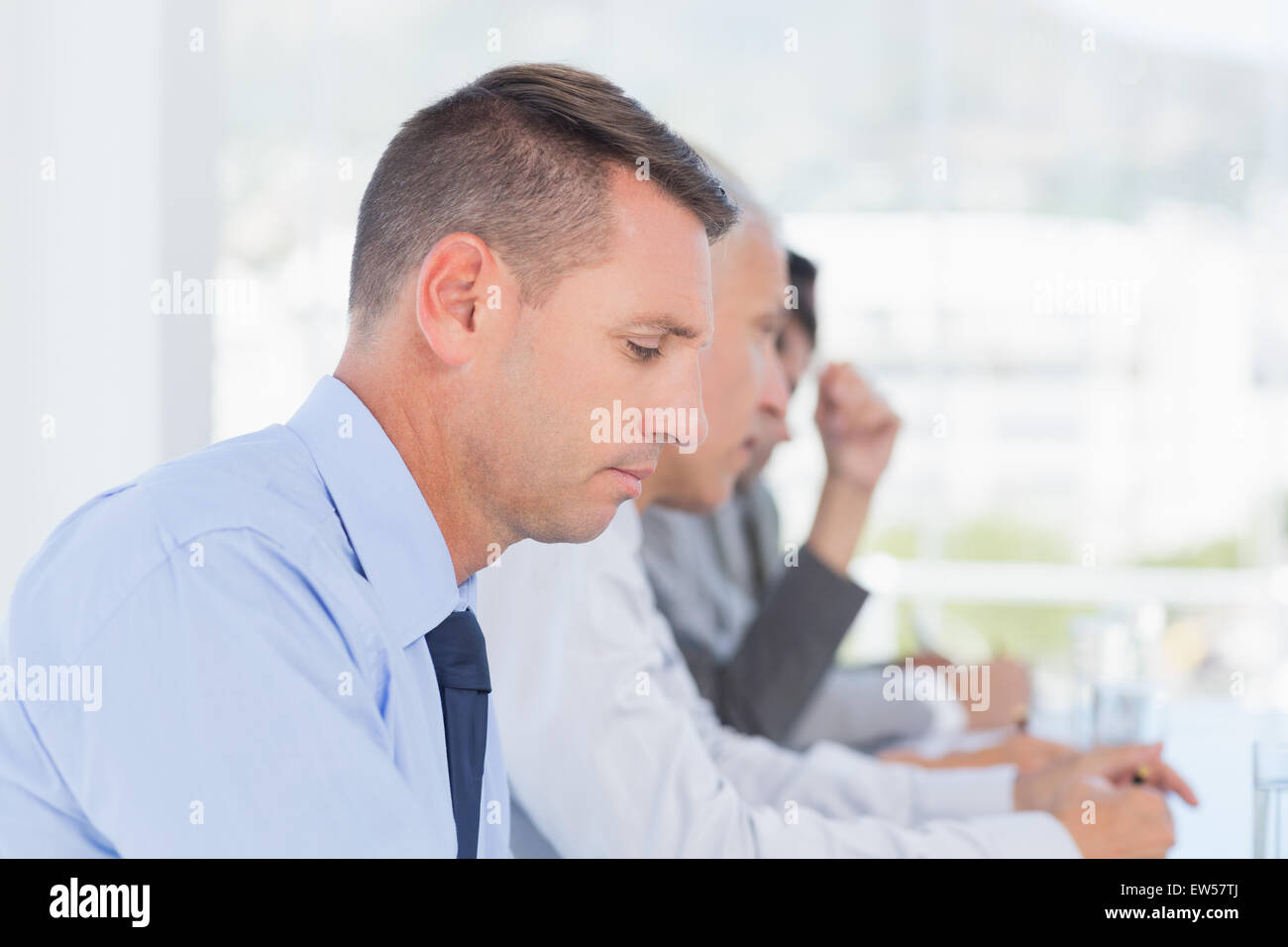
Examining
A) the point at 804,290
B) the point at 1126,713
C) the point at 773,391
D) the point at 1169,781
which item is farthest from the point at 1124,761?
the point at 804,290

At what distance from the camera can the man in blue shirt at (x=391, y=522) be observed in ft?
2.00

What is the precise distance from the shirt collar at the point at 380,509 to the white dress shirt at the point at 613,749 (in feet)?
0.94

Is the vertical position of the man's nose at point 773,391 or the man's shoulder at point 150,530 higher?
the man's nose at point 773,391

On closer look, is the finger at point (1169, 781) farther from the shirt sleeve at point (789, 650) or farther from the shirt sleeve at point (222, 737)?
the shirt sleeve at point (222, 737)

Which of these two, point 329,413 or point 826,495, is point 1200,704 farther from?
point 329,413

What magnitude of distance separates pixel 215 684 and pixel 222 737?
0.03 m

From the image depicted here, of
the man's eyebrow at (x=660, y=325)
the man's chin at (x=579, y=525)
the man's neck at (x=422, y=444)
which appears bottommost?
the man's chin at (x=579, y=525)

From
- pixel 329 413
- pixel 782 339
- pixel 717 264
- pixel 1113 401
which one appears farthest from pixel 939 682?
pixel 1113 401

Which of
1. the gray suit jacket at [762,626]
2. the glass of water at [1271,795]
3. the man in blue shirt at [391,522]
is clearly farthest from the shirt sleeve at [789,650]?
the man in blue shirt at [391,522]

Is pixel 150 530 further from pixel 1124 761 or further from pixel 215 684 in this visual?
pixel 1124 761

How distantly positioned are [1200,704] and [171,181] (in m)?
1.83

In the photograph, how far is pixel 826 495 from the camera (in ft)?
5.51

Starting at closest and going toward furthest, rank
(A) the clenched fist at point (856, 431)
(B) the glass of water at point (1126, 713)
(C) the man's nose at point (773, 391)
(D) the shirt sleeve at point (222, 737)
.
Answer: (D) the shirt sleeve at point (222, 737)
(B) the glass of water at point (1126, 713)
(C) the man's nose at point (773, 391)
(A) the clenched fist at point (856, 431)

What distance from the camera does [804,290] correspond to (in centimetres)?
180
